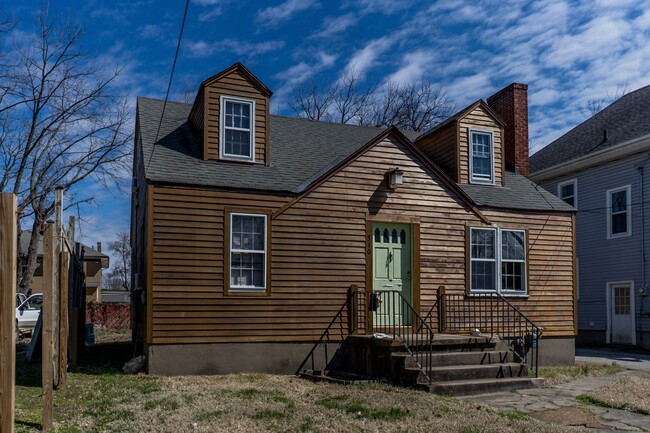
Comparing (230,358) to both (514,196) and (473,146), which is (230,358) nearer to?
(473,146)

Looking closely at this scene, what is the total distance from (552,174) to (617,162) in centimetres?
291

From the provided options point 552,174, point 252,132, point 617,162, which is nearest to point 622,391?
point 252,132

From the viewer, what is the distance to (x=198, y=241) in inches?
472

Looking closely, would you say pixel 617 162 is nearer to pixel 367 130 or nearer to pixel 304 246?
pixel 367 130

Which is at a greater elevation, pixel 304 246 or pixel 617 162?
pixel 617 162

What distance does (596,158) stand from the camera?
20.7 m

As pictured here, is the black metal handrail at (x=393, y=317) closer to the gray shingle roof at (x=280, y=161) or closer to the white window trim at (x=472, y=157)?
the gray shingle roof at (x=280, y=161)

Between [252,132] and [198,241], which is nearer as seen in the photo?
[198,241]

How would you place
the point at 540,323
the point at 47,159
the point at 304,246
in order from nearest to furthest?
the point at 304,246, the point at 540,323, the point at 47,159

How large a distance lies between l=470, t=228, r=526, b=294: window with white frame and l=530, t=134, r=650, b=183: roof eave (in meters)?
6.64

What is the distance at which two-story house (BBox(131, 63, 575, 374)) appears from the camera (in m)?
11.9

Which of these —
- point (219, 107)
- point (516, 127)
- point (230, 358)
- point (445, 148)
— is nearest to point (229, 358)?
point (230, 358)

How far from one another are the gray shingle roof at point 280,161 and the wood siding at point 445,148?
59 cm

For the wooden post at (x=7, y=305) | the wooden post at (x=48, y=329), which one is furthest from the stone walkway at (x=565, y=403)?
the wooden post at (x=7, y=305)
